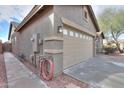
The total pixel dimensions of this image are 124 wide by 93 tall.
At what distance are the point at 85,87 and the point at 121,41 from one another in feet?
62.2

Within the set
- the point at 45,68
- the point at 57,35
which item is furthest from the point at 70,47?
the point at 45,68

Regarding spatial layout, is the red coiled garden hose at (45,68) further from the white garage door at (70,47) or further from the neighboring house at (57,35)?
the white garage door at (70,47)

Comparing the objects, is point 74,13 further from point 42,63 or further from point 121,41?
point 121,41

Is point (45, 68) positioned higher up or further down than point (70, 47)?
further down

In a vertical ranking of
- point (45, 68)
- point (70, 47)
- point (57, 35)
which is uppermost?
point (57, 35)

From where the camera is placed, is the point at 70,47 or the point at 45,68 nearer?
the point at 45,68

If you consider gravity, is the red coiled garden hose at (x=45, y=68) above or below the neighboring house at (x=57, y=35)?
below

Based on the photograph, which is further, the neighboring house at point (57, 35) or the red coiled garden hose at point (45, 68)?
the neighboring house at point (57, 35)

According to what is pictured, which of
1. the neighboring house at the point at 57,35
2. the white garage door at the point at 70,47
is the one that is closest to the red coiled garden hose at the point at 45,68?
the neighboring house at the point at 57,35

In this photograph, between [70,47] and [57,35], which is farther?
[70,47]

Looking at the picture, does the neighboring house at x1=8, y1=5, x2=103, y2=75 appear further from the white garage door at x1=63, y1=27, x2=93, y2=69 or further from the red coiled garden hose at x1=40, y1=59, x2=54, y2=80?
the red coiled garden hose at x1=40, y1=59, x2=54, y2=80

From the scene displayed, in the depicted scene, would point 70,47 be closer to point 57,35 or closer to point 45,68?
point 57,35

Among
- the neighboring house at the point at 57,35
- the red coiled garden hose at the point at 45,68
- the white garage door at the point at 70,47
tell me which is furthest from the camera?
the white garage door at the point at 70,47
